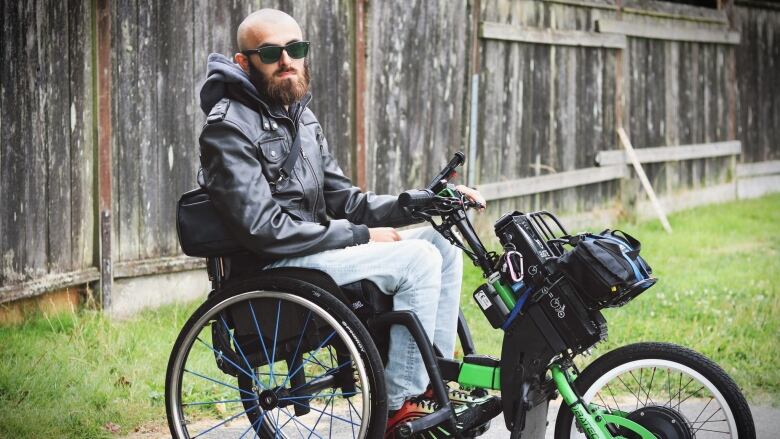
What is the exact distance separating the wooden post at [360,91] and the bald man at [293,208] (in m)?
3.62

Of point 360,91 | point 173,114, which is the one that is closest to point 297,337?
point 173,114

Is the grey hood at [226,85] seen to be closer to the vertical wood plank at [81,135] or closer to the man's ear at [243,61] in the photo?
the man's ear at [243,61]

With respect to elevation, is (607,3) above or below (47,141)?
above

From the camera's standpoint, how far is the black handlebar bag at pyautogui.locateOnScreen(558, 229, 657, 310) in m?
3.43

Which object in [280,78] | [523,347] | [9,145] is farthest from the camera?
[9,145]

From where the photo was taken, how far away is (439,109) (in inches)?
348

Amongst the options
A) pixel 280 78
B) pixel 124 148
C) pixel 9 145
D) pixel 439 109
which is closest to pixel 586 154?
pixel 439 109

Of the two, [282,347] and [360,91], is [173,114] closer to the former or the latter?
[360,91]

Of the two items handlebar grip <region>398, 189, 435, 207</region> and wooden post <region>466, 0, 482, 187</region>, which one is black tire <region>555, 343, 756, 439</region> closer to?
handlebar grip <region>398, 189, 435, 207</region>

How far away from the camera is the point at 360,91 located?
7828 mm

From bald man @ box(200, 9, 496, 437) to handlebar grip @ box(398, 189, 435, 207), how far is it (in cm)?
13

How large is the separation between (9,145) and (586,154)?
6.68 metres

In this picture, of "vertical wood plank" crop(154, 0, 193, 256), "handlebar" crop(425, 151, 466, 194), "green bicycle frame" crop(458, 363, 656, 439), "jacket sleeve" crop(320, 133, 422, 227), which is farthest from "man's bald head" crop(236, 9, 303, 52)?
"vertical wood plank" crop(154, 0, 193, 256)

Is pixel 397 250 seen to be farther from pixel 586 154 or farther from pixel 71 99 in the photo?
pixel 586 154
